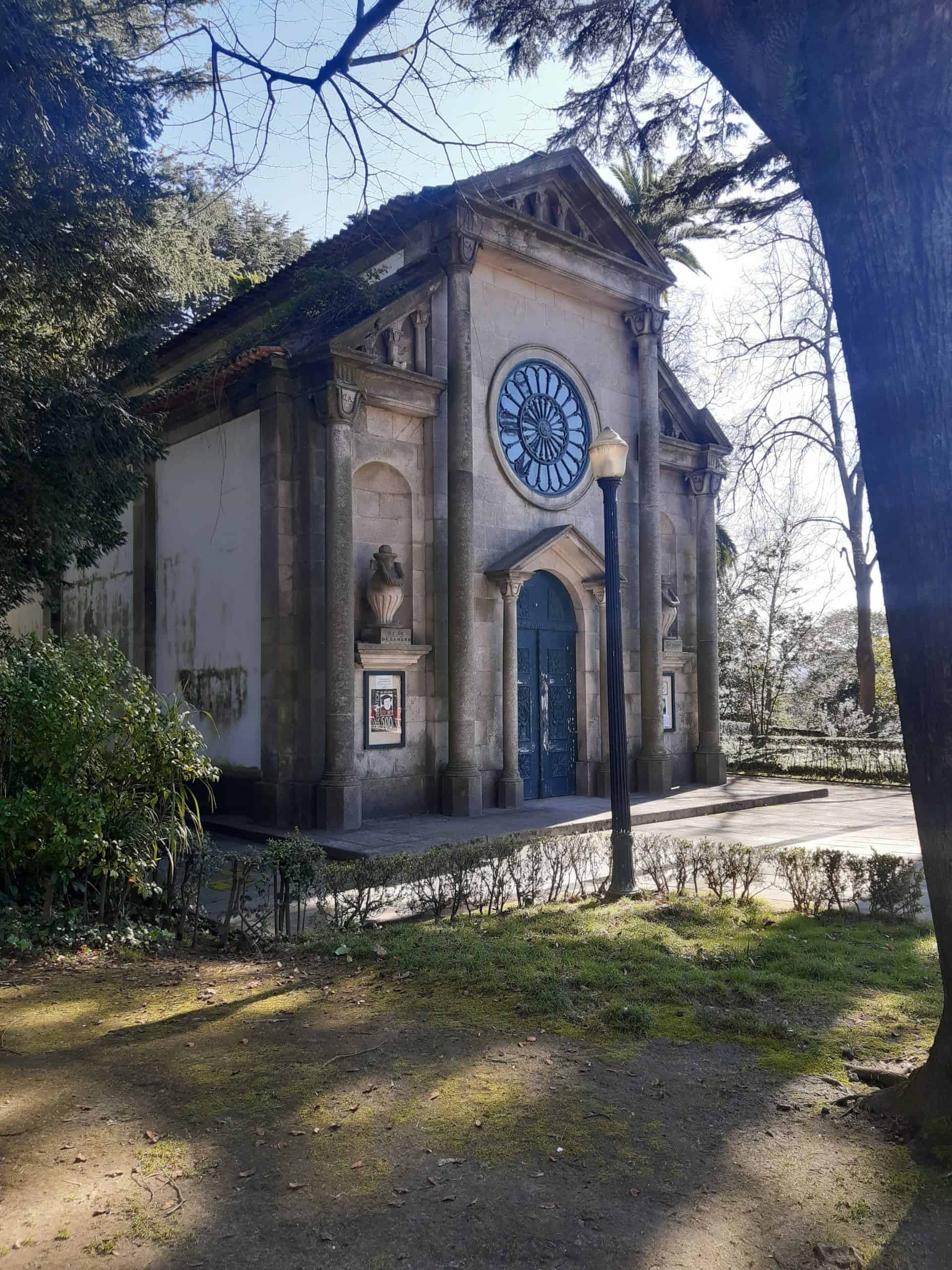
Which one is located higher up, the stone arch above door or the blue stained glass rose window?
the blue stained glass rose window

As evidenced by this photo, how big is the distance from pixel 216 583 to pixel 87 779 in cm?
832

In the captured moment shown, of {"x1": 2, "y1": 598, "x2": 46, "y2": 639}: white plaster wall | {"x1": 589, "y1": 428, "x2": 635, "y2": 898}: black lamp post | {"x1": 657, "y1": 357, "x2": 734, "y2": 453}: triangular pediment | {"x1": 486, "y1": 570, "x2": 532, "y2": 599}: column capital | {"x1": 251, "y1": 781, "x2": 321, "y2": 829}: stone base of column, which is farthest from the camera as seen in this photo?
{"x1": 2, "y1": 598, "x2": 46, "y2": 639}: white plaster wall

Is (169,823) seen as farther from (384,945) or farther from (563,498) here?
(563,498)

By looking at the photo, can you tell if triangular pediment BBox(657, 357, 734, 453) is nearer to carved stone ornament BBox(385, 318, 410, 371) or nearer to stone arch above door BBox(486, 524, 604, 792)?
stone arch above door BBox(486, 524, 604, 792)

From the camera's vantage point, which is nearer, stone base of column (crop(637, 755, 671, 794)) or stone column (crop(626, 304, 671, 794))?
stone base of column (crop(637, 755, 671, 794))

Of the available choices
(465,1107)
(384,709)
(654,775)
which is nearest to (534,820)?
(384,709)

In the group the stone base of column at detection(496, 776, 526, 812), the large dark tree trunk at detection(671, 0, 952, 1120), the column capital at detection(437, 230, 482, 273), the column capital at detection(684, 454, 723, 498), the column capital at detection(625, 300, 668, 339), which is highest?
the column capital at detection(625, 300, 668, 339)

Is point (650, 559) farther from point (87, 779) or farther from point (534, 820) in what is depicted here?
point (87, 779)

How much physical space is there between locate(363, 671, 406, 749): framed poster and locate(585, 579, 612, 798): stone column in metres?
4.22

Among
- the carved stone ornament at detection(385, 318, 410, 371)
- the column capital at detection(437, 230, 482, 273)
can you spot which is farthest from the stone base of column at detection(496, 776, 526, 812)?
the column capital at detection(437, 230, 482, 273)

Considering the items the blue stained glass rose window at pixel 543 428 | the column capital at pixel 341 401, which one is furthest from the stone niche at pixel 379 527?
the blue stained glass rose window at pixel 543 428

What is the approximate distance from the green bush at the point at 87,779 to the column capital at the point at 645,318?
13.1 metres

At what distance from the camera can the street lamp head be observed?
8836 millimetres

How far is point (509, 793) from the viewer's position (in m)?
14.6
